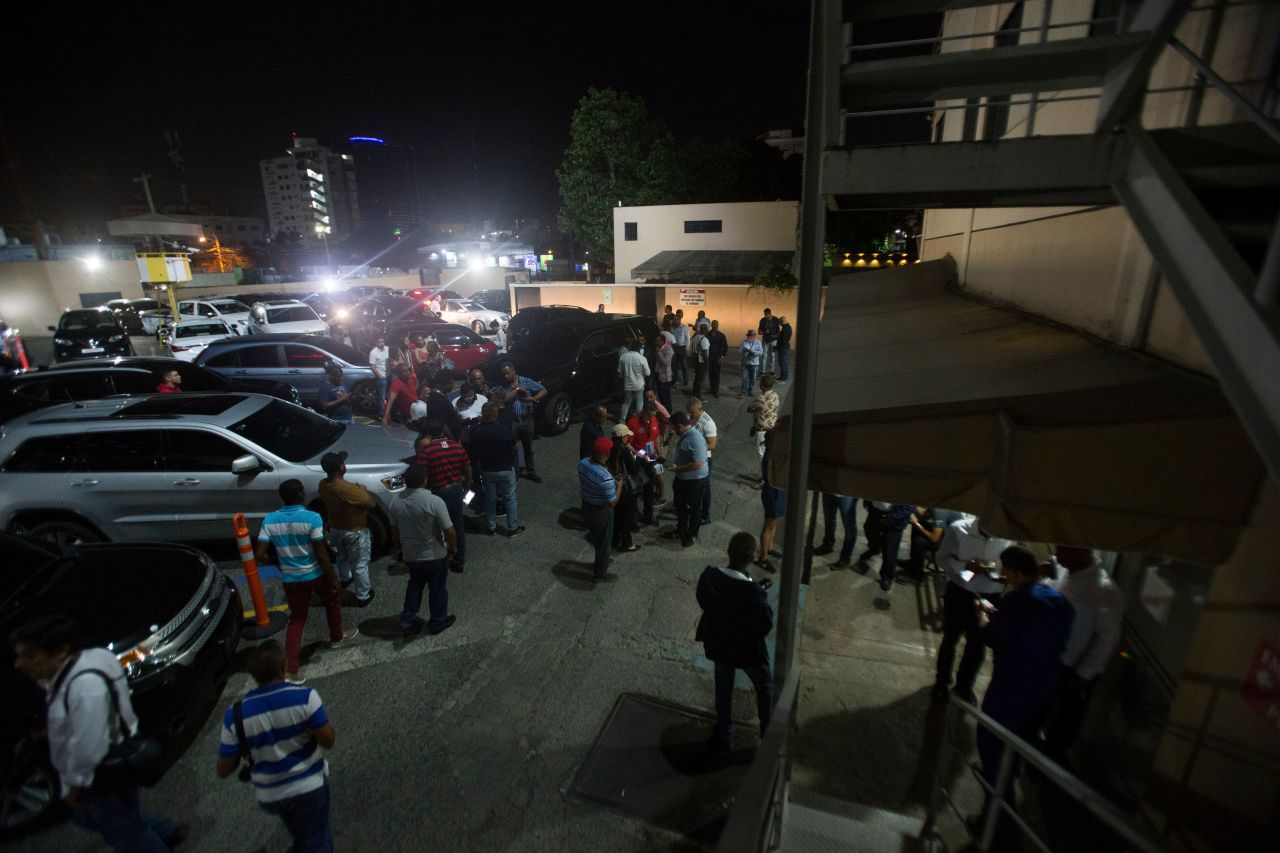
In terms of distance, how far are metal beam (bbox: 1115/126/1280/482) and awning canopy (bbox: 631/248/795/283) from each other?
867 inches

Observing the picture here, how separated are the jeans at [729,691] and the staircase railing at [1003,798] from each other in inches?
43.8

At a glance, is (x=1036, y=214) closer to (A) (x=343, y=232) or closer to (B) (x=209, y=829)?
(B) (x=209, y=829)

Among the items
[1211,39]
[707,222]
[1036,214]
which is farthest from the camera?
[707,222]

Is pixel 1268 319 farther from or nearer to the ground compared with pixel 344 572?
farther from the ground

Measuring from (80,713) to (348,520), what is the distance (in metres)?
2.66

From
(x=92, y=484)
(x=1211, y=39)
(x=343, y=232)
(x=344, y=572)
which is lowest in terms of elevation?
(x=344, y=572)

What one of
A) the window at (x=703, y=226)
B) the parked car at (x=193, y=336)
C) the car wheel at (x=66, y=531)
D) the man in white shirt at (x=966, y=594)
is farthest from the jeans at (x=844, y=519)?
the window at (x=703, y=226)

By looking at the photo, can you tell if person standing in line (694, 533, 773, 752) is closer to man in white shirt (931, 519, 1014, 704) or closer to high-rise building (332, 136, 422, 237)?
man in white shirt (931, 519, 1014, 704)

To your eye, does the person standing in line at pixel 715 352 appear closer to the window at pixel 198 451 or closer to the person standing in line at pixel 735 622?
the window at pixel 198 451

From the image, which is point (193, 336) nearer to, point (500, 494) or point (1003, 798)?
point (500, 494)

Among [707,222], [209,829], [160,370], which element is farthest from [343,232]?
[209,829]

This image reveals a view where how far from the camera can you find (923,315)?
6.67m

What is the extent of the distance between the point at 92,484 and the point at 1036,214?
10015 millimetres

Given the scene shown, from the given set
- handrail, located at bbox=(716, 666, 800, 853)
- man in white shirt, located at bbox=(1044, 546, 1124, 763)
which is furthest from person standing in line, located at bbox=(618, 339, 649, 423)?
handrail, located at bbox=(716, 666, 800, 853)
